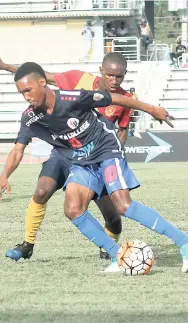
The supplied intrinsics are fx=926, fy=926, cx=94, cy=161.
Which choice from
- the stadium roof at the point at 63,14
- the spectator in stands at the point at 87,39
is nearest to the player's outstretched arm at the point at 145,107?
the spectator in stands at the point at 87,39

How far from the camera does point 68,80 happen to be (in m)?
8.27

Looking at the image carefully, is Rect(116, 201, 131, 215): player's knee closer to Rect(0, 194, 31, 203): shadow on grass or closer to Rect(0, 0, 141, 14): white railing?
Rect(0, 194, 31, 203): shadow on grass

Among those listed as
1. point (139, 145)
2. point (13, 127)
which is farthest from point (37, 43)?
point (139, 145)

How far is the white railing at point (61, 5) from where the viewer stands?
38594mm

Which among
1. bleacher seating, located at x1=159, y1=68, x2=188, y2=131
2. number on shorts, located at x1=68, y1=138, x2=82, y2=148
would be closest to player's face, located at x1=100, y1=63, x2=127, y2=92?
number on shorts, located at x1=68, y1=138, x2=82, y2=148

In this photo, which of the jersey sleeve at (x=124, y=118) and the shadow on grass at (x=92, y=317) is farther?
the jersey sleeve at (x=124, y=118)

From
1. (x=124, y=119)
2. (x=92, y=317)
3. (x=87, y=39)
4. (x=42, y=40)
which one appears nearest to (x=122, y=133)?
(x=124, y=119)

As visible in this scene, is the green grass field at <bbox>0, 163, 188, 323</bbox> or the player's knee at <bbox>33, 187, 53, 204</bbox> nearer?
the green grass field at <bbox>0, 163, 188, 323</bbox>

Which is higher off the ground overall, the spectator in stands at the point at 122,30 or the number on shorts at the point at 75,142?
the number on shorts at the point at 75,142

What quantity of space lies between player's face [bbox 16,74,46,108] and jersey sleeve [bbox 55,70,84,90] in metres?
0.88

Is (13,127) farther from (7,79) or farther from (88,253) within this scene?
(88,253)

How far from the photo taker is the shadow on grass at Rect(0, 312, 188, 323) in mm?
5625

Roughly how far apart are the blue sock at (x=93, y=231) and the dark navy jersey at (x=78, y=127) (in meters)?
0.47

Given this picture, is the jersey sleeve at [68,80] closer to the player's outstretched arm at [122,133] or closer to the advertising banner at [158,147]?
the player's outstretched arm at [122,133]
